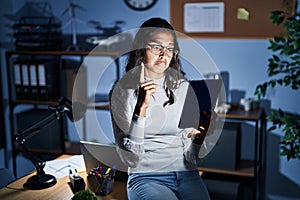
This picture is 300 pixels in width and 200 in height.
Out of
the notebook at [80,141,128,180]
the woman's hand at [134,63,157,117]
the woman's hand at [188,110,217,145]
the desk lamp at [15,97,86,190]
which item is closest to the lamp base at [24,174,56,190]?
the desk lamp at [15,97,86,190]

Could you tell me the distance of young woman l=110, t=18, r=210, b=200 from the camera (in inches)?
65.1

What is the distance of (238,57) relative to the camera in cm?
278

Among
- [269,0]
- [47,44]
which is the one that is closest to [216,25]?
[269,0]

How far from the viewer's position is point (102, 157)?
185cm

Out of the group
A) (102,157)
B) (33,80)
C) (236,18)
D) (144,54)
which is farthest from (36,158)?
(236,18)

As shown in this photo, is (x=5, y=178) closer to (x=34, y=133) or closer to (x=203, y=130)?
(x=34, y=133)

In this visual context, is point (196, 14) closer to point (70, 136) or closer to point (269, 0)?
point (269, 0)

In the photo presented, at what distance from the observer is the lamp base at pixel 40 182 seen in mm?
1804

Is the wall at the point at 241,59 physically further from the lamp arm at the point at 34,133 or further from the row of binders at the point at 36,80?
the lamp arm at the point at 34,133

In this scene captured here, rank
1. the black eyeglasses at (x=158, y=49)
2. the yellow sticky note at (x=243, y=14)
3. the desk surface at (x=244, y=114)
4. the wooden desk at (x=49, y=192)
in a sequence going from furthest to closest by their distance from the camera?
the yellow sticky note at (x=243, y=14) < the desk surface at (x=244, y=114) < the wooden desk at (x=49, y=192) < the black eyeglasses at (x=158, y=49)

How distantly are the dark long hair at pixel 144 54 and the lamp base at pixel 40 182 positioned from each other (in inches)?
23.9

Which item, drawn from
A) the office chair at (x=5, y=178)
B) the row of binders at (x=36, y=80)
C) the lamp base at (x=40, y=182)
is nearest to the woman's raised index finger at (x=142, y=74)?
the lamp base at (x=40, y=182)

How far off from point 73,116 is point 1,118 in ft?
5.09

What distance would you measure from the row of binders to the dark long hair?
1405mm
